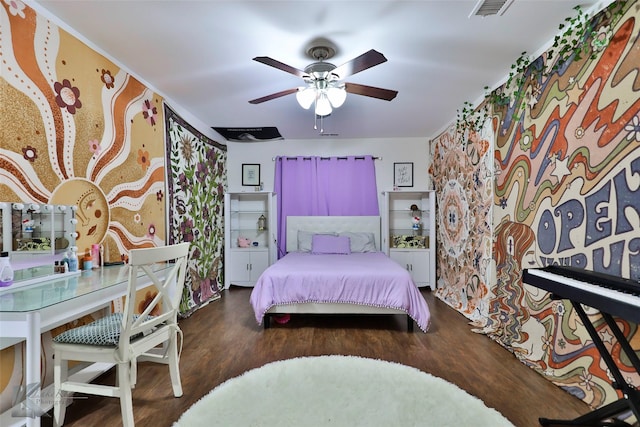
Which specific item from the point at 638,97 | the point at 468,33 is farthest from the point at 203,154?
the point at 638,97

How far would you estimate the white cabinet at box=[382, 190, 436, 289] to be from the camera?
4824mm

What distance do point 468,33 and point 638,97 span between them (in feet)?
3.55

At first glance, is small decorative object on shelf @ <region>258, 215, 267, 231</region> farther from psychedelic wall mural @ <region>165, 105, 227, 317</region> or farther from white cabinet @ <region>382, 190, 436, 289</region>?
white cabinet @ <region>382, 190, 436, 289</region>

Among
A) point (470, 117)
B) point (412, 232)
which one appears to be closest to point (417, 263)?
point (412, 232)

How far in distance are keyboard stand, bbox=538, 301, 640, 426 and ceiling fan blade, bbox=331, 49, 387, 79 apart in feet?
5.77

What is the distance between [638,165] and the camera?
63.7 inches

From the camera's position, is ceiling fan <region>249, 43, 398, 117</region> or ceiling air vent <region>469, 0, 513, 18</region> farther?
ceiling fan <region>249, 43, 398, 117</region>

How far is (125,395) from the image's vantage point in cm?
159

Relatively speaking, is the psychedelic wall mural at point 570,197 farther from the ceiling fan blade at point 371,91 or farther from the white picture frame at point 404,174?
the white picture frame at point 404,174

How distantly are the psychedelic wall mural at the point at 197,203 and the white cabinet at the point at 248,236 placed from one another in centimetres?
15

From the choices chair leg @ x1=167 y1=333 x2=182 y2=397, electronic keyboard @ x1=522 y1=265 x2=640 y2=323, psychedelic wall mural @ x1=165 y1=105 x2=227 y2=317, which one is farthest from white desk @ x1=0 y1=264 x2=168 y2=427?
electronic keyboard @ x1=522 y1=265 x2=640 y2=323

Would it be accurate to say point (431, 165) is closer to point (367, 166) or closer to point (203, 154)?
point (367, 166)

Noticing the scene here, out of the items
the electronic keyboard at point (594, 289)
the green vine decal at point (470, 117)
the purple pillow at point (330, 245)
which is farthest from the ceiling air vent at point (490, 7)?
the purple pillow at point (330, 245)

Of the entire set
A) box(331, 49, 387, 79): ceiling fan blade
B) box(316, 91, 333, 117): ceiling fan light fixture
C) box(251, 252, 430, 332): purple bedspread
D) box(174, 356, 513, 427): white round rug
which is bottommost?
box(174, 356, 513, 427): white round rug
